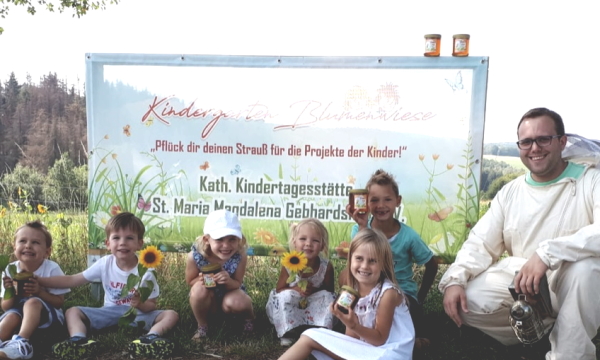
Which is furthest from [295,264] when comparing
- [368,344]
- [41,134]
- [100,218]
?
[41,134]

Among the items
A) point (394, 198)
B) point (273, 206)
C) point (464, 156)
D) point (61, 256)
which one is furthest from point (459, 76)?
point (61, 256)

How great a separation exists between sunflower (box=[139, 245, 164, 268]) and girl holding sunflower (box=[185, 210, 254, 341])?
33 centimetres

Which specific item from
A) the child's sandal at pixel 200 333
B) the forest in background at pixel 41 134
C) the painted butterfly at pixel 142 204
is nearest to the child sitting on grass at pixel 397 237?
the child's sandal at pixel 200 333

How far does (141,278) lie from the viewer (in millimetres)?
4758

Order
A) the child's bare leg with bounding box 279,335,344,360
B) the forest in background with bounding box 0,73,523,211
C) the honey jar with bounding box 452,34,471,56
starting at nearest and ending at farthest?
the child's bare leg with bounding box 279,335,344,360, the honey jar with bounding box 452,34,471,56, the forest in background with bounding box 0,73,523,211

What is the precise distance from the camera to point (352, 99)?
5941mm

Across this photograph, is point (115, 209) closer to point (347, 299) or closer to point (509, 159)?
point (347, 299)

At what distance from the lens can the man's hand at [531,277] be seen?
3973 mm

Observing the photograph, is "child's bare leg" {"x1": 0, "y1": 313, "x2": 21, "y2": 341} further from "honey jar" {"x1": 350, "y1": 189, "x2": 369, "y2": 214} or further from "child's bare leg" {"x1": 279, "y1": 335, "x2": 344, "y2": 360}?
"honey jar" {"x1": 350, "y1": 189, "x2": 369, "y2": 214}

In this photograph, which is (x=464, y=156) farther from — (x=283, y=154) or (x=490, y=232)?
(x=283, y=154)

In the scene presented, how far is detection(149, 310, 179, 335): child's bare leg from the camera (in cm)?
479

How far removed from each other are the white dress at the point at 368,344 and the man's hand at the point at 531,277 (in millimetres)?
703

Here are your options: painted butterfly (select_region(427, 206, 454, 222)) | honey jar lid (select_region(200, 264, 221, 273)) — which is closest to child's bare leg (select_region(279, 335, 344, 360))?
honey jar lid (select_region(200, 264, 221, 273))

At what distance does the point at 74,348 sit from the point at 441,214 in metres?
3.17
